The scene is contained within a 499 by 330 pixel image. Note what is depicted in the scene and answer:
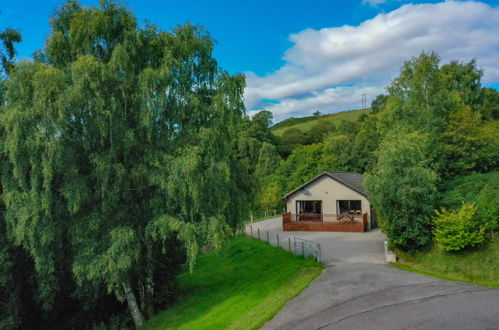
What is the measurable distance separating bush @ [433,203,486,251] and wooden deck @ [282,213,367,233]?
10448 millimetres

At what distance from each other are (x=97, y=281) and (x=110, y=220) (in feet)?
7.95

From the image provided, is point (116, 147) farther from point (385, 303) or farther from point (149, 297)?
point (385, 303)

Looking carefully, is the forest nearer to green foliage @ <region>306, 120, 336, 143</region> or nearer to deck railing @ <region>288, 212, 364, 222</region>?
deck railing @ <region>288, 212, 364, 222</region>

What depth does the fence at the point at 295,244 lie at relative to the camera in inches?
692

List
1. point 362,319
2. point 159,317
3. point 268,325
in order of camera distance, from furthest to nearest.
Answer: point 159,317, point 268,325, point 362,319

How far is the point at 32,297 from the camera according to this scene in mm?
14828

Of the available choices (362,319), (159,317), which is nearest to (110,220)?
(159,317)

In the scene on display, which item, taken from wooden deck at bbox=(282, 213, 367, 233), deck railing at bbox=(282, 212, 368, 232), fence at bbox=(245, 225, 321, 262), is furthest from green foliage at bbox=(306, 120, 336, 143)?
fence at bbox=(245, 225, 321, 262)

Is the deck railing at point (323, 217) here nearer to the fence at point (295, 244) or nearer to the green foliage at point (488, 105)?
the fence at point (295, 244)

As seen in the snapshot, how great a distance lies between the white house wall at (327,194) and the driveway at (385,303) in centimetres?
1244

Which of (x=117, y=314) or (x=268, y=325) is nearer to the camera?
(x=268, y=325)

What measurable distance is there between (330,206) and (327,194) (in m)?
0.99

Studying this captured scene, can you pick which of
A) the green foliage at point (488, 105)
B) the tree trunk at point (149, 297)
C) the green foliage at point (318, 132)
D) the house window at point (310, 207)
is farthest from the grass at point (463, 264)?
the green foliage at point (318, 132)

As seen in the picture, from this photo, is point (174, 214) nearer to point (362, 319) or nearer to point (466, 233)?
point (362, 319)
